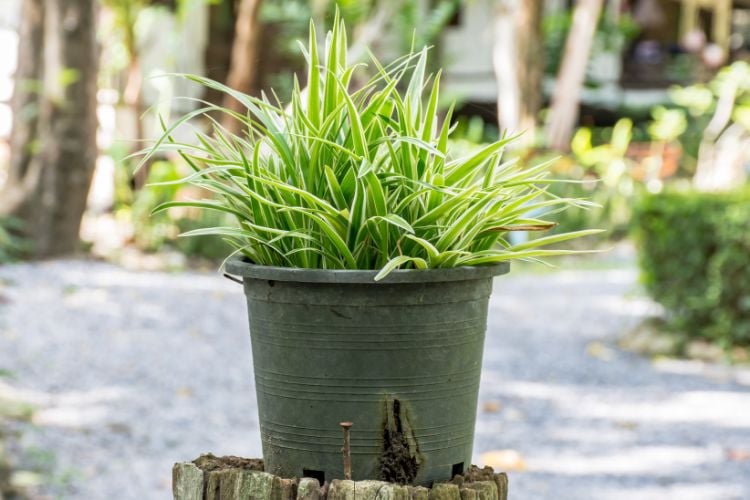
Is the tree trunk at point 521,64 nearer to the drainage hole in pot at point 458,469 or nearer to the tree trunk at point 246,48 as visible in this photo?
the tree trunk at point 246,48

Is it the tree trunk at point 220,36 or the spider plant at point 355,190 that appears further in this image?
the tree trunk at point 220,36

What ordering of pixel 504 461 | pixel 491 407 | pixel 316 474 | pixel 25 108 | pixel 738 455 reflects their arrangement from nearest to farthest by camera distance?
pixel 316 474, pixel 504 461, pixel 738 455, pixel 491 407, pixel 25 108

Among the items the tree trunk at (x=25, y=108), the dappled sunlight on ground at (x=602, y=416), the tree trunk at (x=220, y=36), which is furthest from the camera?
the tree trunk at (x=220, y=36)

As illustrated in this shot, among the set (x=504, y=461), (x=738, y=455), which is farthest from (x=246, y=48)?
(x=738, y=455)

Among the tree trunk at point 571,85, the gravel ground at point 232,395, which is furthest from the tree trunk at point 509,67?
the gravel ground at point 232,395

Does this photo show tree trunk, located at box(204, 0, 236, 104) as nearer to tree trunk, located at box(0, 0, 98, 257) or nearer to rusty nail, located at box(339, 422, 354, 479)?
tree trunk, located at box(0, 0, 98, 257)

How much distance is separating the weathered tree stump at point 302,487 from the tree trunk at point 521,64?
12.2m

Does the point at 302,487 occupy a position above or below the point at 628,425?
above

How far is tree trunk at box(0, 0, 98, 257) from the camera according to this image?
31.1 feet

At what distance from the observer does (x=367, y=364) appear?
202 cm

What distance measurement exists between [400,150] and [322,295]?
34 centimetres

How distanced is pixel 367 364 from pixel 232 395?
15.3 feet

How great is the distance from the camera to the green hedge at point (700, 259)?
7.44 m

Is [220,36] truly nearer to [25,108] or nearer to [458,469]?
[25,108]
